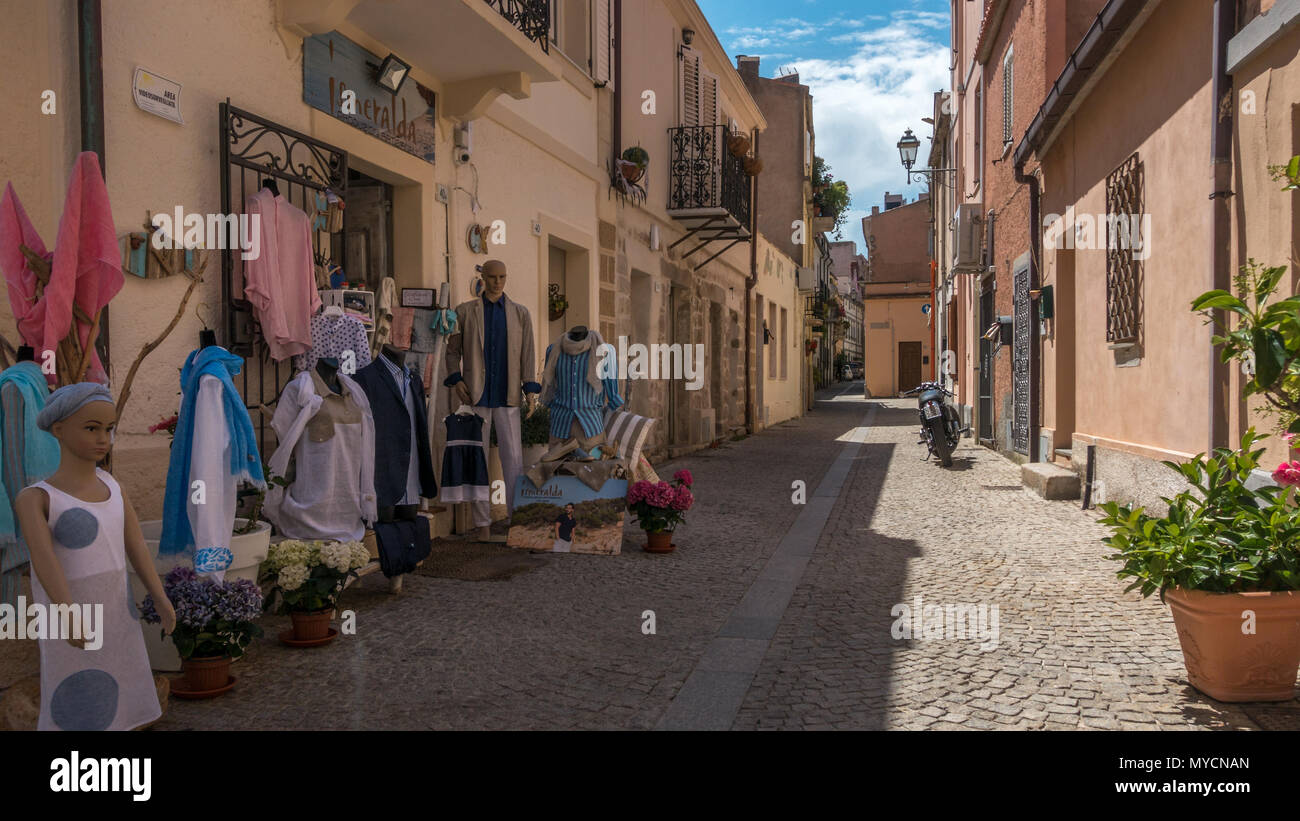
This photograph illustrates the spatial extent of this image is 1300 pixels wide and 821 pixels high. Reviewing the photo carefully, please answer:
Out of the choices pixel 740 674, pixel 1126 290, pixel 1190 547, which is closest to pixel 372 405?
pixel 740 674

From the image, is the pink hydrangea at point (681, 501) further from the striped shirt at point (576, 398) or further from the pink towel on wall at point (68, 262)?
the pink towel on wall at point (68, 262)

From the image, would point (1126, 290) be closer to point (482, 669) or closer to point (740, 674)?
point (740, 674)

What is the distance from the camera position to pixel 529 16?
727 centimetres

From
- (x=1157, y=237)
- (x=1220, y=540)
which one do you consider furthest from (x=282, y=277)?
(x=1157, y=237)

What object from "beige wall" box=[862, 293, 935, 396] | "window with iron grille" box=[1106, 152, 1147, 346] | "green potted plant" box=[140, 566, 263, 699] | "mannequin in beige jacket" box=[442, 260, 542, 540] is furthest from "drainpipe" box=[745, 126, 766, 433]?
"beige wall" box=[862, 293, 935, 396]

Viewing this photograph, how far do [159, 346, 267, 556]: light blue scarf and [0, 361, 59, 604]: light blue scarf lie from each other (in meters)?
0.49

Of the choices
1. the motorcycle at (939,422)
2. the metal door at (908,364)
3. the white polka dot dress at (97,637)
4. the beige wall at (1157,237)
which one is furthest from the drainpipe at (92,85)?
the metal door at (908,364)

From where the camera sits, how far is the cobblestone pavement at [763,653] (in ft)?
10.8

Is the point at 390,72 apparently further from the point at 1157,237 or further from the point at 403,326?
the point at 1157,237

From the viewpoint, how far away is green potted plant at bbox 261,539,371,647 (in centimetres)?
404

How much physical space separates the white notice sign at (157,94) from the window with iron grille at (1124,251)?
21.7ft

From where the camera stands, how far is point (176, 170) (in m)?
4.46

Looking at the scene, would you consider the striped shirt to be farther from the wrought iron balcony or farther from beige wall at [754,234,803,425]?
beige wall at [754,234,803,425]

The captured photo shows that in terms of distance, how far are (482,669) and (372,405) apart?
1.96 meters
